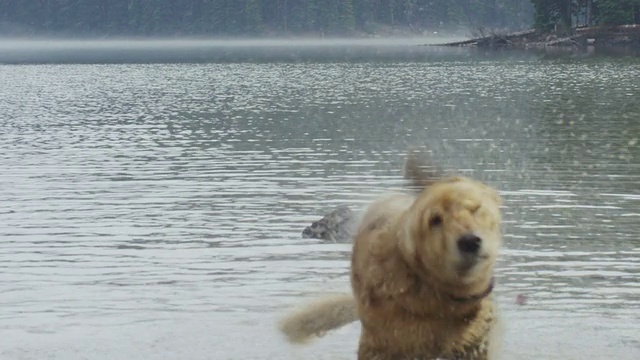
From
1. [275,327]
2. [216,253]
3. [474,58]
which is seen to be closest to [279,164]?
[216,253]

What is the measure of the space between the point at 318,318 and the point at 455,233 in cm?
308

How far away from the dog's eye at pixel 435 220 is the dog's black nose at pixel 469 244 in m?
0.25

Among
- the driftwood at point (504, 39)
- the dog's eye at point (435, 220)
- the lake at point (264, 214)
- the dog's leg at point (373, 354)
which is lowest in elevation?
the driftwood at point (504, 39)

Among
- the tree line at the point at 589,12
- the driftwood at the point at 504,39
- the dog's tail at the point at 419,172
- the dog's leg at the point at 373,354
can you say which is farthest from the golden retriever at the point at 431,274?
the driftwood at the point at 504,39

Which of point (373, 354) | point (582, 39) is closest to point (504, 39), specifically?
point (582, 39)

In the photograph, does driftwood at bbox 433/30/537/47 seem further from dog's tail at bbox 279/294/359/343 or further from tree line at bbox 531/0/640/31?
dog's tail at bbox 279/294/359/343

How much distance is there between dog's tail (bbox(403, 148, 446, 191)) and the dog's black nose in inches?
51.8

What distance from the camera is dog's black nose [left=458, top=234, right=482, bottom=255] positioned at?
570 centimetres

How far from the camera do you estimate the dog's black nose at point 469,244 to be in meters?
5.70

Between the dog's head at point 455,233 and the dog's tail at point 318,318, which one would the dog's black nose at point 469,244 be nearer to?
the dog's head at point 455,233

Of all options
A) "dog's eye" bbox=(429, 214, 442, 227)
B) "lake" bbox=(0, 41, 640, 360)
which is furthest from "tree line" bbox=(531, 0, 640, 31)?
"dog's eye" bbox=(429, 214, 442, 227)

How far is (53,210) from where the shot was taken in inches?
772

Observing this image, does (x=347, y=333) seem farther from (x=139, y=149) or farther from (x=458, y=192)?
(x=139, y=149)

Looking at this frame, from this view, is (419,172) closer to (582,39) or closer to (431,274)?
(431,274)
